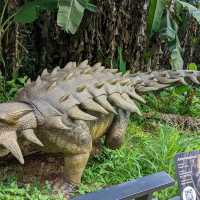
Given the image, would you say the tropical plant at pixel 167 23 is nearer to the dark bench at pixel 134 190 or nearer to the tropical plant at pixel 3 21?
the tropical plant at pixel 3 21

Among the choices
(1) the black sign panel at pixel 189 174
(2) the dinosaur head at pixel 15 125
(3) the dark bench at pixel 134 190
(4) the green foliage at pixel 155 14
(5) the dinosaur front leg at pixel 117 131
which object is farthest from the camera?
(4) the green foliage at pixel 155 14

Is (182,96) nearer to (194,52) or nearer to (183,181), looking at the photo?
(194,52)

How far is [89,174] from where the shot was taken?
369cm

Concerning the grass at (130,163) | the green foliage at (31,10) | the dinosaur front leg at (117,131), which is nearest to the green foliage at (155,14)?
the green foliage at (31,10)

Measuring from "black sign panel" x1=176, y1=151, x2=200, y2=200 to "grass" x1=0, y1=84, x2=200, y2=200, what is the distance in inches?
33.9

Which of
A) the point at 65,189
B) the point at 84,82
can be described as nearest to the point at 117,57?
the point at 84,82

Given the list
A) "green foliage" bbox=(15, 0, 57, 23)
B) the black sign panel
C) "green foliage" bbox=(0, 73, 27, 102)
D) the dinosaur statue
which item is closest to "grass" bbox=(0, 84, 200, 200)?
the dinosaur statue

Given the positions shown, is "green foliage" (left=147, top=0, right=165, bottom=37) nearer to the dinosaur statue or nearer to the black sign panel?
the dinosaur statue

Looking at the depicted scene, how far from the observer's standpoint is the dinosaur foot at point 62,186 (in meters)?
3.36

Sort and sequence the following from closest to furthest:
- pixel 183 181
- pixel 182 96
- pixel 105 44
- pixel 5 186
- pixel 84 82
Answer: pixel 183 181
pixel 5 186
pixel 84 82
pixel 105 44
pixel 182 96

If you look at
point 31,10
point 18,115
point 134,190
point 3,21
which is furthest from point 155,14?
point 134,190

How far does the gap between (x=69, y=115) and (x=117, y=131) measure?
820mm

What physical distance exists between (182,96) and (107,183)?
2.86 m

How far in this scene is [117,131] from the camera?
3.97 metres
